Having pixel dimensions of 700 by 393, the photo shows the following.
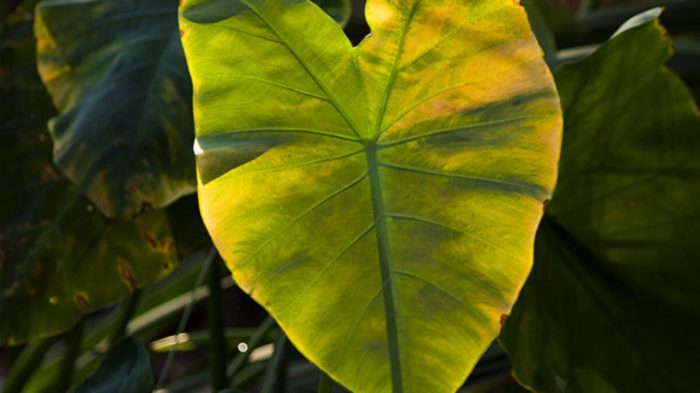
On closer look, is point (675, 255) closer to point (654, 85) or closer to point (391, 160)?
point (654, 85)

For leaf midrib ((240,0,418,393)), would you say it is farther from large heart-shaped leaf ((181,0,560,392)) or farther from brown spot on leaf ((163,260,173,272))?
brown spot on leaf ((163,260,173,272))

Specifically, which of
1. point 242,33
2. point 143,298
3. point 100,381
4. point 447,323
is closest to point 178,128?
point 100,381

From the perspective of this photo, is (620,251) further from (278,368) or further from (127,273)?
(127,273)

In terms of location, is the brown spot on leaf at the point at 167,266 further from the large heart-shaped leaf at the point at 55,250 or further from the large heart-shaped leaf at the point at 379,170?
Result: the large heart-shaped leaf at the point at 379,170

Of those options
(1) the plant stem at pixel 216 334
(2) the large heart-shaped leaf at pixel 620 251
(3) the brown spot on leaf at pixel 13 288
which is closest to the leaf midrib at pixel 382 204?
(2) the large heart-shaped leaf at pixel 620 251

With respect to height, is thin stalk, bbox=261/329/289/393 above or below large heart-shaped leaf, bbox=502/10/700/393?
below

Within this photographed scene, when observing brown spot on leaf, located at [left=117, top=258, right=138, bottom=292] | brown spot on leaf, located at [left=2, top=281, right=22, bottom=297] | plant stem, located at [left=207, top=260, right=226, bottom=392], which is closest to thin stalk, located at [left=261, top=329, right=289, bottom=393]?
plant stem, located at [left=207, top=260, right=226, bottom=392]
